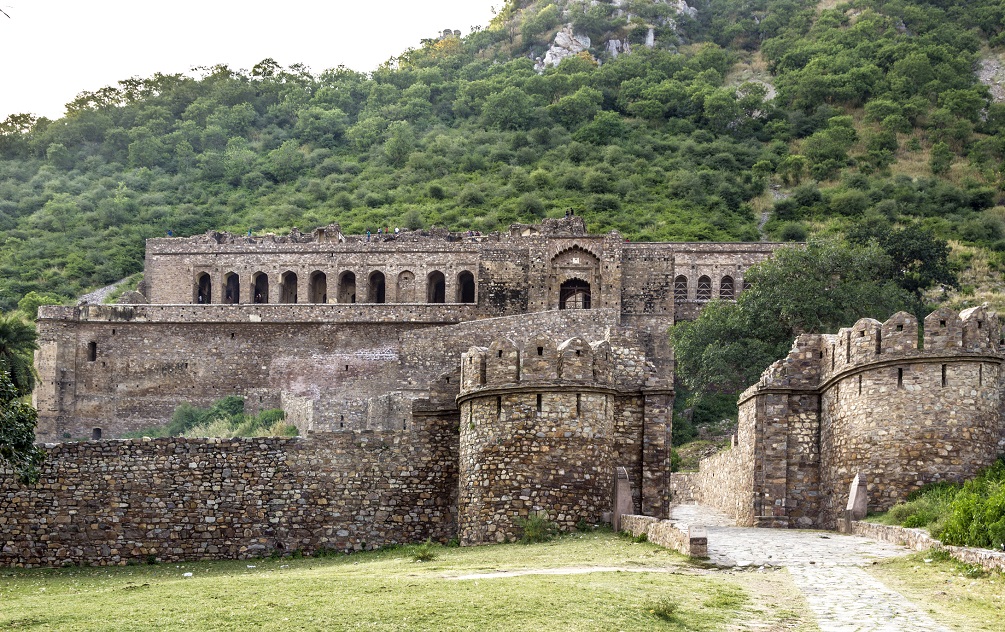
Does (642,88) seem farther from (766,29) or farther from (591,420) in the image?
(591,420)

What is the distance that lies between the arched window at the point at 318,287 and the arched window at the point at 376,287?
7.11ft

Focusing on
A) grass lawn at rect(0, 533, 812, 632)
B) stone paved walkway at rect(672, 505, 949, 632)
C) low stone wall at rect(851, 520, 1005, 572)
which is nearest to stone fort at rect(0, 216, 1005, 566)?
low stone wall at rect(851, 520, 1005, 572)

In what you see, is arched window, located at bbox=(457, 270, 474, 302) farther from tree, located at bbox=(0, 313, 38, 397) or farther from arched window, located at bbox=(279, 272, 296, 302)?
tree, located at bbox=(0, 313, 38, 397)

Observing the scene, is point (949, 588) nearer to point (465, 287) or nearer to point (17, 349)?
point (17, 349)

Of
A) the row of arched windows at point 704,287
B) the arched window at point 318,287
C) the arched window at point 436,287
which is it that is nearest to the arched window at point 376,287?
the arched window at point 436,287

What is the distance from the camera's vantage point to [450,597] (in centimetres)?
1480

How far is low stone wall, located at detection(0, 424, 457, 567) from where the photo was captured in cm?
2366

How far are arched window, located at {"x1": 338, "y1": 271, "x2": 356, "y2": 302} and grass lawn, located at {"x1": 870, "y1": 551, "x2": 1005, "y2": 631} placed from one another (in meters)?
48.6

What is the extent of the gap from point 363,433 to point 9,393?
19.6 ft

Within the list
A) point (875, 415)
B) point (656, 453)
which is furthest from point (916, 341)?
point (656, 453)

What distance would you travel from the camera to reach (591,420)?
71.8ft

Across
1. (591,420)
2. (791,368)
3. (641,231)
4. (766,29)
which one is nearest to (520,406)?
(591,420)

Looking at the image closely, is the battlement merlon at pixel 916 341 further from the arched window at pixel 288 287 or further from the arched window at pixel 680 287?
the arched window at pixel 288 287

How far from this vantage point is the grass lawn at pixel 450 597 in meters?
13.6
